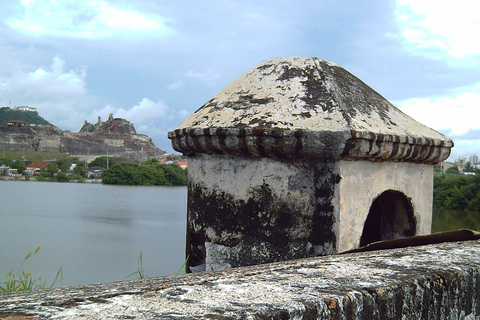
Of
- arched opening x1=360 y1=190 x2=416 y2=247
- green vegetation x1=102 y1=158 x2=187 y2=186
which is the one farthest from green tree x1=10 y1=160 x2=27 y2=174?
arched opening x1=360 y1=190 x2=416 y2=247

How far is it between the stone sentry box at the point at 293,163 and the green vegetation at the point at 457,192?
1288 centimetres

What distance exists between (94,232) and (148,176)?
16133mm

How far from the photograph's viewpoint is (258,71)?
10.1ft

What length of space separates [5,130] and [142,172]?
157 ft

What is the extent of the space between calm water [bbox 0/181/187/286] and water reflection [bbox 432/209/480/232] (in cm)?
611

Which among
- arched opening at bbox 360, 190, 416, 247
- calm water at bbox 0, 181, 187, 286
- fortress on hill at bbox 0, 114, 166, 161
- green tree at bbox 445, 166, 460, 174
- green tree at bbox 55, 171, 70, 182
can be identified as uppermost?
fortress on hill at bbox 0, 114, 166, 161

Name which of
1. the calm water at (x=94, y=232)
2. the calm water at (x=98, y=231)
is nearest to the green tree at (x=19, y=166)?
the calm water at (x=94, y=232)

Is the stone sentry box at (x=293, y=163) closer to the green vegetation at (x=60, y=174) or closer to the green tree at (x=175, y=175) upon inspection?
the green tree at (x=175, y=175)

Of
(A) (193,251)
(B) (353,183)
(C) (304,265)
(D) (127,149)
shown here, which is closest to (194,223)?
(A) (193,251)

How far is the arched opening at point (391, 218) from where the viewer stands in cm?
309

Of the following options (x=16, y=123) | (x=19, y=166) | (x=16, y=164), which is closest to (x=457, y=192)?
(x=19, y=166)

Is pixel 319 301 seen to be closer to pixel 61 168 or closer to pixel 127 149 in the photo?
pixel 61 168

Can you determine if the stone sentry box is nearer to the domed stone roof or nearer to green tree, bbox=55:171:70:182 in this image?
the domed stone roof

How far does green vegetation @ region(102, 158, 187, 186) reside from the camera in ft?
102
